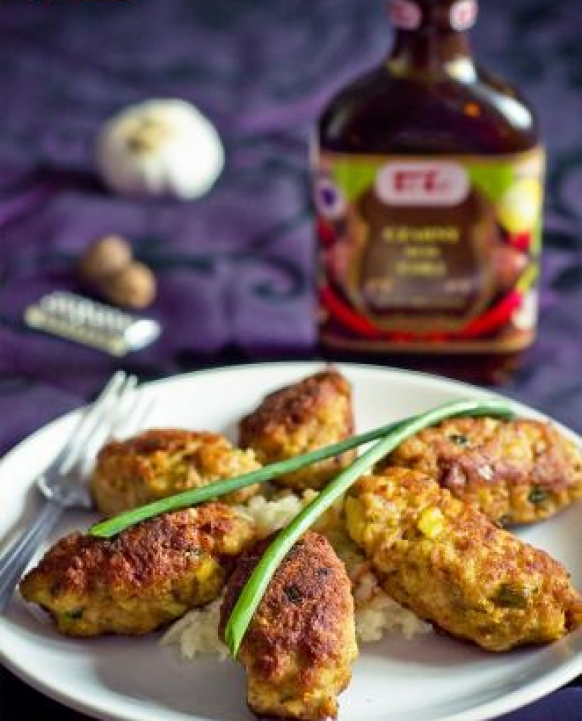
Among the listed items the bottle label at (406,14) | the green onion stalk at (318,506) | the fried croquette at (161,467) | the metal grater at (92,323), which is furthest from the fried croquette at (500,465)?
the metal grater at (92,323)

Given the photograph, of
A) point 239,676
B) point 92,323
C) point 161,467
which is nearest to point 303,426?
point 161,467

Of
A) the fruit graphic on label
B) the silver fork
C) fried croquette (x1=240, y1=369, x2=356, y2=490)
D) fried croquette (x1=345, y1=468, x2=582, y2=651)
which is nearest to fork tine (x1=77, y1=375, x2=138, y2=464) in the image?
the silver fork

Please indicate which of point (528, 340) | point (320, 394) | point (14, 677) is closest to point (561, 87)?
point (528, 340)

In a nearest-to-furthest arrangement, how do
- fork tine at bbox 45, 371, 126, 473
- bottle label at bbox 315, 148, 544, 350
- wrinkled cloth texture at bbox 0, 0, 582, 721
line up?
fork tine at bbox 45, 371, 126, 473 → bottle label at bbox 315, 148, 544, 350 → wrinkled cloth texture at bbox 0, 0, 582, 721

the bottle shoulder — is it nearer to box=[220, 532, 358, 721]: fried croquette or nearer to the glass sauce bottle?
the glass sauce bottle

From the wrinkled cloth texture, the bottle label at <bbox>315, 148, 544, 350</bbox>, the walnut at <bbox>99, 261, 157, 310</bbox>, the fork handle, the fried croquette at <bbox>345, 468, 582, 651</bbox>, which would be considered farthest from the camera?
the walnut at <bbox>99, 261, 157, 310</bbox>

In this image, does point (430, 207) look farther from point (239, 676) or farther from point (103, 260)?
point (239, 676)

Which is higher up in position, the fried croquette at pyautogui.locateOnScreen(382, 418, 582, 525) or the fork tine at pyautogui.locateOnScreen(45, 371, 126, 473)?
the fried croquette at pyautogui.locateOnScreen(382, 418, 582, 525)

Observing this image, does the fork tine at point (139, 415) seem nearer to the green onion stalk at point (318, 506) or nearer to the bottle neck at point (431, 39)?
the green onion stalk at point (318, 506)
